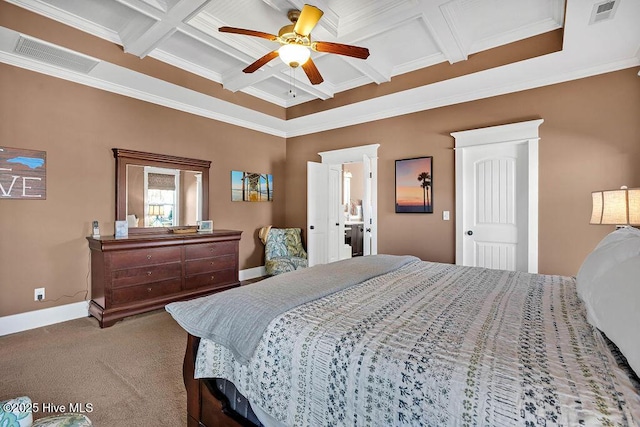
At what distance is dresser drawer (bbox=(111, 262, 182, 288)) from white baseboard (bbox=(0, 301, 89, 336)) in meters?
0.65

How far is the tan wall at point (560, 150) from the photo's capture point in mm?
3072

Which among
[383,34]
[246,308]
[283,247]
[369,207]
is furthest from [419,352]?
[283,247]

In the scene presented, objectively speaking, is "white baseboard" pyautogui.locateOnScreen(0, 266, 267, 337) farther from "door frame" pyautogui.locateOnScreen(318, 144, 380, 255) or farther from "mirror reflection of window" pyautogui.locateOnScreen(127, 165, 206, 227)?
"door frame" pyautogui.locateOnScreen(318, 144, 380, 255)

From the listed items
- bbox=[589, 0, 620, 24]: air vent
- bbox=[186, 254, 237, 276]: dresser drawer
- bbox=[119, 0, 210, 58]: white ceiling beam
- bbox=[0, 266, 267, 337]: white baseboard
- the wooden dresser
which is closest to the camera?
bbox=[589, 0, 620, 24]: air vent

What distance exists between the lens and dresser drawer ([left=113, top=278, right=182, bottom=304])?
3232 mm

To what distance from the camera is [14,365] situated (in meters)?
2.37

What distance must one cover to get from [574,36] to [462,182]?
5.73ft

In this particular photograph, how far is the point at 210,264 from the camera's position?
4.08 meters

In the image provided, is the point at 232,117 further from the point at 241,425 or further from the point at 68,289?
the point at 241,425

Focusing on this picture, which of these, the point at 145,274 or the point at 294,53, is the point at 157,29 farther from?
the point at 145,274

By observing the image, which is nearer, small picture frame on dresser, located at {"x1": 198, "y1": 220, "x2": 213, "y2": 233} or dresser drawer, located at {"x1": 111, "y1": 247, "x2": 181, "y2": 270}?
dresser drawer, located at {"x1": 111, "y1": 247, "x2": 181, "y2": 270}

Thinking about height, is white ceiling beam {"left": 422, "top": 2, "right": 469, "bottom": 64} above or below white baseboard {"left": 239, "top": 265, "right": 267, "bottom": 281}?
above

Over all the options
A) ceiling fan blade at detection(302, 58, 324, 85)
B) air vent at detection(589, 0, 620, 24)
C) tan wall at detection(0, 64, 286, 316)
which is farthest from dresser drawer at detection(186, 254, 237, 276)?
air vent at detection(589, 0, 620, 24)

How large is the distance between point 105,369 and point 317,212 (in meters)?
3.48
